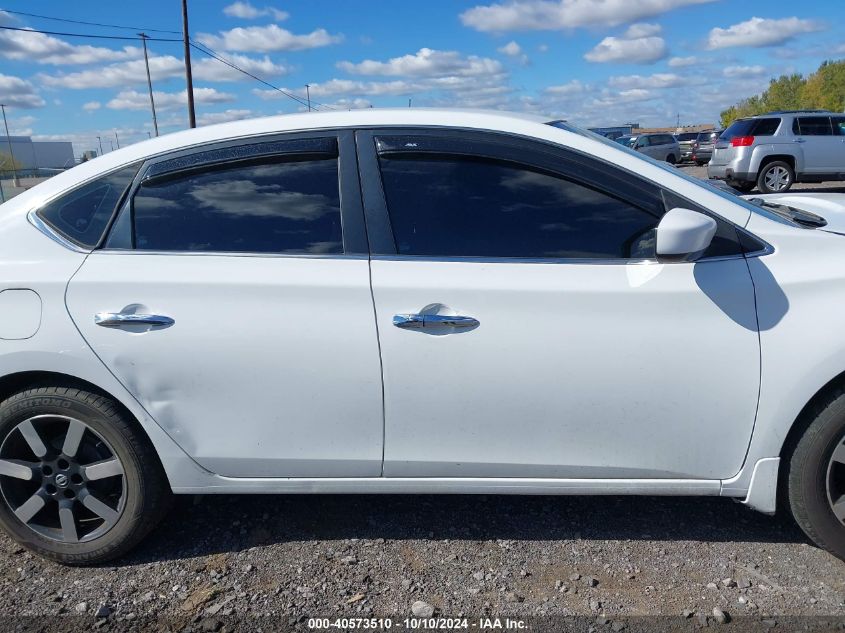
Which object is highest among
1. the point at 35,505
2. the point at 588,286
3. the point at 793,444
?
the point at 588,286

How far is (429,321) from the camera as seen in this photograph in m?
2.48

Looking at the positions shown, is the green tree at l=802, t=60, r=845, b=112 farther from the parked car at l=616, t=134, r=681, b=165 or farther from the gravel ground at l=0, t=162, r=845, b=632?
the gravel ground at l=0, t=162, r=845, b=632

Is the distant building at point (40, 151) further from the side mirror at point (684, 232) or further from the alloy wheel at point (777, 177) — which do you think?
the side mirror at point (684, 232)

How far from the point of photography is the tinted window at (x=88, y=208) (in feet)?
8.87

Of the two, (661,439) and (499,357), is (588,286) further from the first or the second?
(661,439)

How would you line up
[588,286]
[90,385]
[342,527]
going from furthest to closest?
[342,527]
[90,385]
[588,286]

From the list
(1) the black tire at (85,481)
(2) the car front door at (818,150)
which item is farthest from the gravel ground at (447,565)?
(2) the car front door at (818,150)

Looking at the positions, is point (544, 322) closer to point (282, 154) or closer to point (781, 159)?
point (282, 154)

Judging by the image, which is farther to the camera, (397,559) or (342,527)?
(342,527)

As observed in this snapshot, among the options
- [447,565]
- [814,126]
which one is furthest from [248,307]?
[814,126]

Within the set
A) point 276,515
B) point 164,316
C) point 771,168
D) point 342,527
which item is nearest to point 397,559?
point 342,527

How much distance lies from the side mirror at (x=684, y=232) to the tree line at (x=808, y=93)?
6650 cm

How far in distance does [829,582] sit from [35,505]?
3076 millimetres

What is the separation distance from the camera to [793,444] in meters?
2.53
